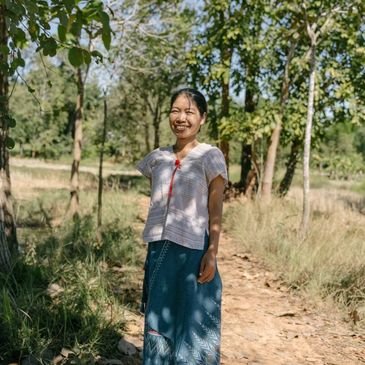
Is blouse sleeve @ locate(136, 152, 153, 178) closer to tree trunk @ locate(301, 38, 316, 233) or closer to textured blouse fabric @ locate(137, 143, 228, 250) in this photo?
textured blouse fabric @ locate(137, 143, 228, 250)

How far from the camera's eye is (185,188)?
7.88 ft

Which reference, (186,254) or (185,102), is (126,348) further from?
(185,102)

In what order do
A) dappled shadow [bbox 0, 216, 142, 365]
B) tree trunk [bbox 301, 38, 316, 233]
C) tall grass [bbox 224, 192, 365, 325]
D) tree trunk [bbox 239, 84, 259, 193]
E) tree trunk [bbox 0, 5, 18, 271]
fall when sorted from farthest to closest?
tree trunk [bbox 239, 84, 259, 193]
tree trunk [bbox 301, 38, 316, 233]
tall grass [bbox 224, 192, 365, 325]
tree trunk [bbox 0, 5, 18, 271]
dappled shadow [bbox 0, 216, 142, 365]

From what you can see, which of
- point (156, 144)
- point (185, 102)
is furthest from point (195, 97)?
point (156, 144)

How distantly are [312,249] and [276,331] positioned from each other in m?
2.00

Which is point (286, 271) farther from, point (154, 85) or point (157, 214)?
point (154, 85)

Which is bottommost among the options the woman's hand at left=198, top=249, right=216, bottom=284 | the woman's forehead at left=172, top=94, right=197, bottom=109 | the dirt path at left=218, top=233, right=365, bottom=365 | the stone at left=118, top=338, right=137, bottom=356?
the dirt path at left=218, top=233, right=365, bottom=365

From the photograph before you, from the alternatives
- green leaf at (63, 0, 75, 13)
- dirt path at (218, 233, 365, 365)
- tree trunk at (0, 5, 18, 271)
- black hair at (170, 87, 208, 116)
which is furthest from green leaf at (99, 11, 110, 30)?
dirt path at (218, 233, 365, 365)

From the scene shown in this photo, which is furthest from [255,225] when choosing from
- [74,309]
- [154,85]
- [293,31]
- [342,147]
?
[342,147]

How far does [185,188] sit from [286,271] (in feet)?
11.1

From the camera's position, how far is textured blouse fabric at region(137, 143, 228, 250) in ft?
7.79

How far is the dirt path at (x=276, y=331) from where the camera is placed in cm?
349

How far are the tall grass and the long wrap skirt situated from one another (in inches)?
92.3

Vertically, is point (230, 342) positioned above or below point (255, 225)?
below
